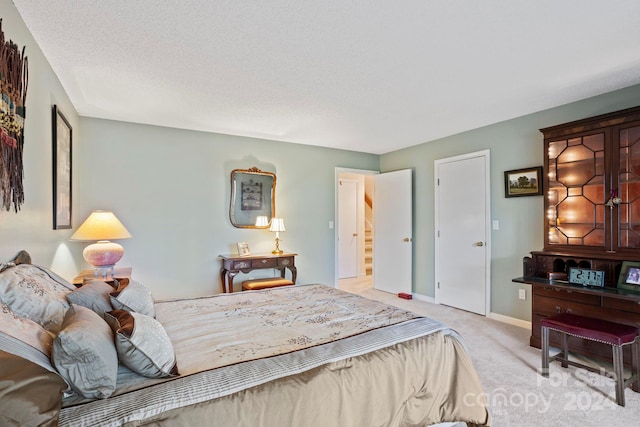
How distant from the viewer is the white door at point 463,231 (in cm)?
397

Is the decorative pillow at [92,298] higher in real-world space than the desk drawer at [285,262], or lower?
higher

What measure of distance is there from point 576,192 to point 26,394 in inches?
151

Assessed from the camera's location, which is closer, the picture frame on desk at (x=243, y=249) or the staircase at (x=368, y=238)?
the picture frame on desk at (x=243, y=249)

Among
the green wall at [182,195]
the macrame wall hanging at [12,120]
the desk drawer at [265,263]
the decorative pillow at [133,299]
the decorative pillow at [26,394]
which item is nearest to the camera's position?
the decorative pillow at [26,394]

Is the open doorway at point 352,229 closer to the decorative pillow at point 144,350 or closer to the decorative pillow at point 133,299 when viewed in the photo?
the decorative pillow at point 133,299

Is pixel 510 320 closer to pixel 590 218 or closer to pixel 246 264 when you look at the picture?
pixel 590 218

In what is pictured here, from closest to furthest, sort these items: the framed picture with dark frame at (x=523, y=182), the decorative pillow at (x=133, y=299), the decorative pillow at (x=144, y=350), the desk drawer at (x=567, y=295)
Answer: the decorative pillow at (x=144, y=350), the decorative pillow at (x=133, y=299), the desk drawer at (x=567, y=295), the framed picture with dark frame at (x=523, y=182)

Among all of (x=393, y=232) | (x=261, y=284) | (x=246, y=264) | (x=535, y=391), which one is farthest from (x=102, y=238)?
(x=393, y=232)

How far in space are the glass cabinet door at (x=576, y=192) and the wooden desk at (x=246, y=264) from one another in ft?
9.81

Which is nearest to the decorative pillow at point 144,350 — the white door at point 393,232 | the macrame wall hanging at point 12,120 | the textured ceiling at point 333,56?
the macrame wall hanging at point 12,120

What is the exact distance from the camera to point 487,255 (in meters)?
3.92

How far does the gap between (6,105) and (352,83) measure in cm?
224

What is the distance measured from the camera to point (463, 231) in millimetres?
4203

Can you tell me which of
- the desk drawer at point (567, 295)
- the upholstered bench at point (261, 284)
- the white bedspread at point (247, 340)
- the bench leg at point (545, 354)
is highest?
the white bedspread at point (247, 340)
